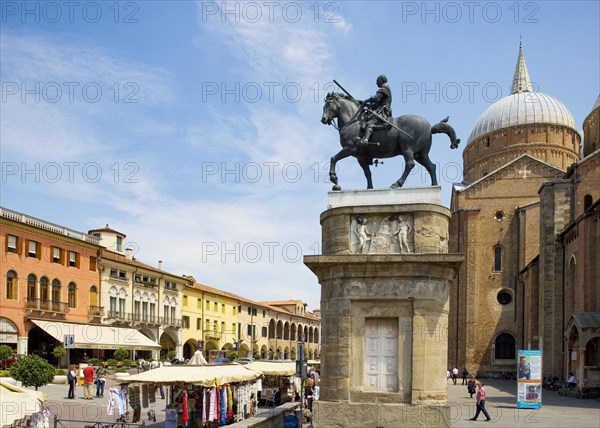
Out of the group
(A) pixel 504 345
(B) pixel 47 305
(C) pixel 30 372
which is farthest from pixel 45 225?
(A) pixel 504 345

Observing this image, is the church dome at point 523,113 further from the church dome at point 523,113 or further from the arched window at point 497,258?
the arched window at point 497,258

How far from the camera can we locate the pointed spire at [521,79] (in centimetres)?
7288

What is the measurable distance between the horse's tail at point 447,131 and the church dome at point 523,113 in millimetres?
51783

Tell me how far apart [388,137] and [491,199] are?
43.3 metres

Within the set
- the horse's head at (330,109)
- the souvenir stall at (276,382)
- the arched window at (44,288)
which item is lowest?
the souvenir stall at (276,382)

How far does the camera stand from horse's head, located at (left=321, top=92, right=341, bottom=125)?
1308 centimetres

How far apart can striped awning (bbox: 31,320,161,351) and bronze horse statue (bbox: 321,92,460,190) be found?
3123cm

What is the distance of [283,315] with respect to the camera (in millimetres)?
91812

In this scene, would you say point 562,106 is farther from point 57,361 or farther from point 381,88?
point 381,88

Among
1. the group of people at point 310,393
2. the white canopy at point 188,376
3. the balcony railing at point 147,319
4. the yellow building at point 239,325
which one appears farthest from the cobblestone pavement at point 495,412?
the yellow building at point 239,325

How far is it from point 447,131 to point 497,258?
42503 mm

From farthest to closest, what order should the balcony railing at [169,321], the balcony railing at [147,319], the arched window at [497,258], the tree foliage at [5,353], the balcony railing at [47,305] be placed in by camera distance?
1. the balcony railing at [169,321]
2. the balcony railing at [147,319]
3. the arched window at [497,258]
4. the balcony railing at [47,305]
5. the tree foliage at [5,353]

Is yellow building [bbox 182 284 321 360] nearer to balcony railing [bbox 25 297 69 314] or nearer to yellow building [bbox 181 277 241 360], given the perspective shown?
yellow building [bbox 181 277 241 360]

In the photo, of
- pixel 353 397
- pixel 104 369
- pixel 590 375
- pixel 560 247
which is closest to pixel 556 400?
pixel 590 375
